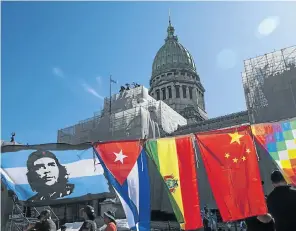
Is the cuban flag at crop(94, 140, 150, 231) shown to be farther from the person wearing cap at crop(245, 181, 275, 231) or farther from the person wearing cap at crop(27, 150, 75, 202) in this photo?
the person wearing cap at crop(245, 181, 275, 231)

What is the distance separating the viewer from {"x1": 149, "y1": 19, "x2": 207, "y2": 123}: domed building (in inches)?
2477

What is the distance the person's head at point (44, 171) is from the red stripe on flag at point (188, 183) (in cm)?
295

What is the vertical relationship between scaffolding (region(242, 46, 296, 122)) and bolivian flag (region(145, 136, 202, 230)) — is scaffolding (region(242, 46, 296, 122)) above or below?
above

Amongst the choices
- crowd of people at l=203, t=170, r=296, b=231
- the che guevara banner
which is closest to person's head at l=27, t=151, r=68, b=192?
the che guevara banner

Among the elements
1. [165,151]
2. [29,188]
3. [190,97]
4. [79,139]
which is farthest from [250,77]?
[190,97]

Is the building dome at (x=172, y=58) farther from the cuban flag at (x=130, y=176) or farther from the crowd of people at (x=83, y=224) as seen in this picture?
the crowd of people at (x=83, y=224)

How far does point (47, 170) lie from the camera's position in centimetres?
794

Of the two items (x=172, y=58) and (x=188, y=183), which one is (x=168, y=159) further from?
(x=172, y=58)

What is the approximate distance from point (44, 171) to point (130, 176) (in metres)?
2.13

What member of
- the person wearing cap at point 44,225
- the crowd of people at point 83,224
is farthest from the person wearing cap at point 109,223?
the person wearing cap at point 44,225

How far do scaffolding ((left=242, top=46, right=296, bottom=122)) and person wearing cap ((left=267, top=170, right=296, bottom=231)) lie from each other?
21.7 m

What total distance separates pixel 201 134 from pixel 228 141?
0.73m

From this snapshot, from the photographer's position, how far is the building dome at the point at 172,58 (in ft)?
218

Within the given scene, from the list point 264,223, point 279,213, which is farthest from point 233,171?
point 264,223
